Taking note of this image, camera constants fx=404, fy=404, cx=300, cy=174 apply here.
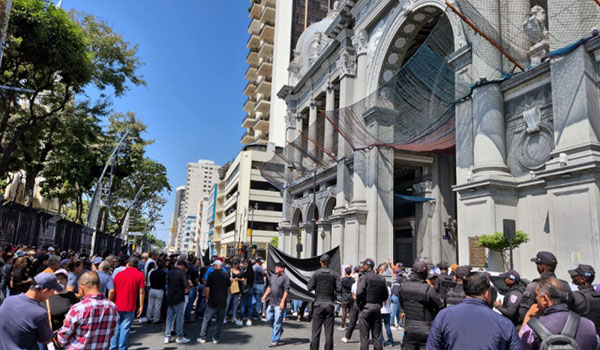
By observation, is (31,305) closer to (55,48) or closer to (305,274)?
(305,274)

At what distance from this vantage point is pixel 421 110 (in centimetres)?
1852

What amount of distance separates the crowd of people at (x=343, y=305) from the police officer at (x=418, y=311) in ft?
0.04

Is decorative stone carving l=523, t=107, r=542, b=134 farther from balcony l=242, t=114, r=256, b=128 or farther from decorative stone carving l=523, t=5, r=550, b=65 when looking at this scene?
balcony l=242, t=114, r=256, b=128

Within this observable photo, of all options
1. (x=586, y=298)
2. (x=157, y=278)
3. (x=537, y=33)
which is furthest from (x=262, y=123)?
(x=586, y=298)

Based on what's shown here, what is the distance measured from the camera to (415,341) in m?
5.62

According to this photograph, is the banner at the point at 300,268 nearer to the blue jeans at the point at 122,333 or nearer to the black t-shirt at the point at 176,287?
the black t-shirt at the point at 176,287

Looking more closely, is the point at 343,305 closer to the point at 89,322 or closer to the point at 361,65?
the point at 89,322

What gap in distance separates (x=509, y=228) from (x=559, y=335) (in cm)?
1022

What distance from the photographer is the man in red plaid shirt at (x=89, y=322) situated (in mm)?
4062

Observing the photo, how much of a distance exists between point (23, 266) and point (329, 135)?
73.3 feet

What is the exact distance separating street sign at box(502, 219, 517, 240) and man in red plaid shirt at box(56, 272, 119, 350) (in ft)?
36.6

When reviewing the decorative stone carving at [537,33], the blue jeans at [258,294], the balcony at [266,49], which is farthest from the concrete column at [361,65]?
the balcony at [266,49]

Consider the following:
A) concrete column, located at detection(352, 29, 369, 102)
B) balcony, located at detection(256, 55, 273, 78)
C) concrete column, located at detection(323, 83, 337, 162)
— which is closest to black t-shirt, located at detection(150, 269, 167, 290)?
concrete column, located at detection(352, 29, 369, 102)

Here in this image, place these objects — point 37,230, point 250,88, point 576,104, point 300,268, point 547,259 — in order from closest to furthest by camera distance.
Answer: point 547,259 < point 576,104 < point 300,268 < point 37,230 < point 250,88
